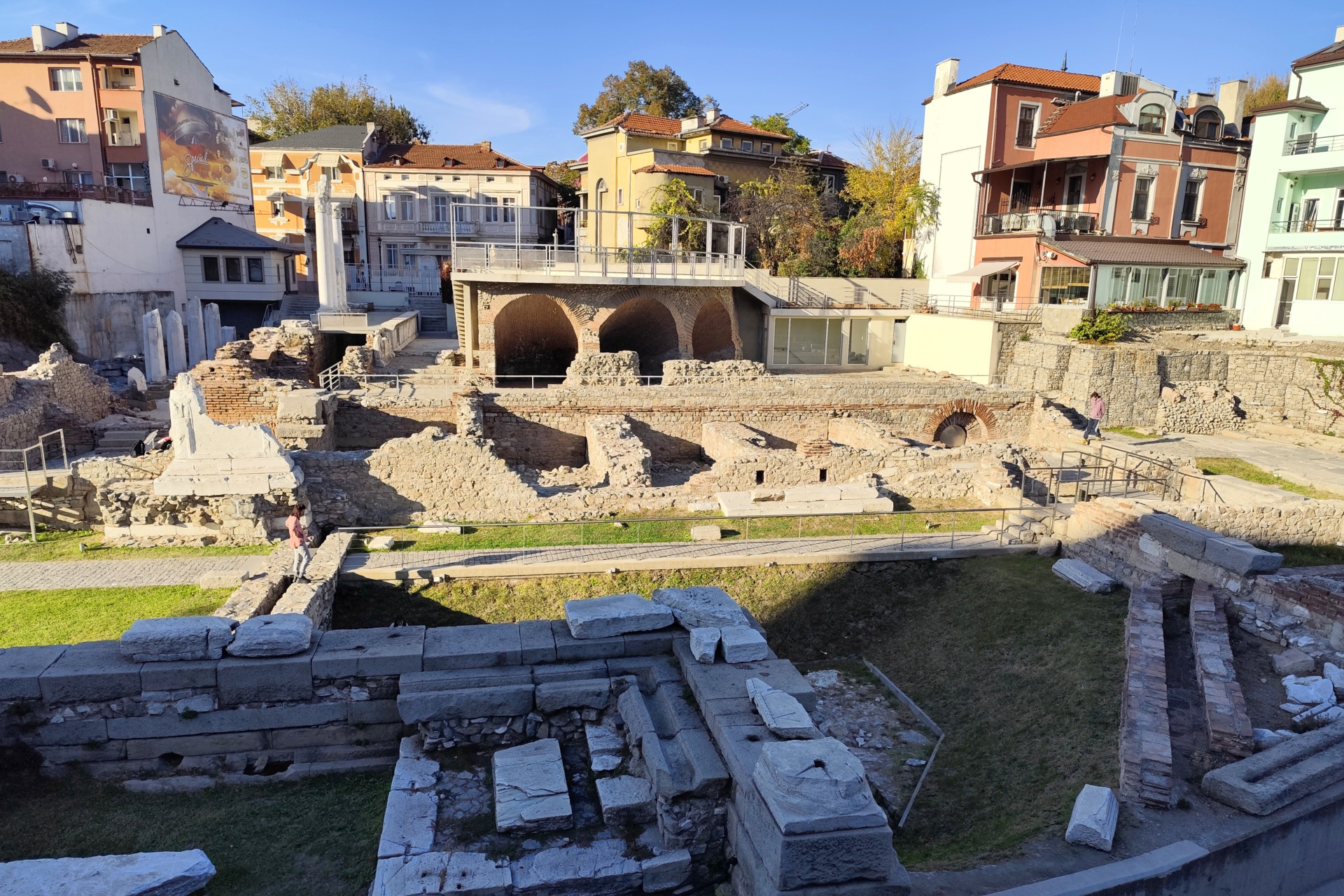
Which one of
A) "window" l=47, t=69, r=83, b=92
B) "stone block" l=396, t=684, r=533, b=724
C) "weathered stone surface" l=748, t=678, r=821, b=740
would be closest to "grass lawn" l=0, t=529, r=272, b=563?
"stone block" l=396, t=684, r=533, b=724

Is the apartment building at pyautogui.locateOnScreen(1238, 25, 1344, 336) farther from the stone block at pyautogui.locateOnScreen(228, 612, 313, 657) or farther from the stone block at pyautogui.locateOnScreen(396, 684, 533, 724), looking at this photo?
the stone block at pyautogui.locateOnScreen(228, 612, 313, 657)

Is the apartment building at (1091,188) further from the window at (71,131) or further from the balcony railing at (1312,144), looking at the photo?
the window at (71,131)

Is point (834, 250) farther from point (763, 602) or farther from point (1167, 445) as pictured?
point (763, 602)

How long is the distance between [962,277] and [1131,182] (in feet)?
20.4

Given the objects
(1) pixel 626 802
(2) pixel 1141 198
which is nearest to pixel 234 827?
(1) pixel 626 802

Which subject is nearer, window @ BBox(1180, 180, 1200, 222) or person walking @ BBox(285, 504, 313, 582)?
person walking @ BBox(285, 504, 313, 582)

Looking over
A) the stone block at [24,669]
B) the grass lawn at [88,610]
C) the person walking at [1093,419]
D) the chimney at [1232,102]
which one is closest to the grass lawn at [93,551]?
the grass lawn at [88,610]

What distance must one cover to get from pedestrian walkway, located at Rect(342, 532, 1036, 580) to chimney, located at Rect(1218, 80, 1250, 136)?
87.7 ft

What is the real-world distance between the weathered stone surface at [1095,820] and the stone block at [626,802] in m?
2.66

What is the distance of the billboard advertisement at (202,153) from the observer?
1307 inches

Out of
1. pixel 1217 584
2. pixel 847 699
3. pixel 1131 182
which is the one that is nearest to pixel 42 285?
pixel 847 699

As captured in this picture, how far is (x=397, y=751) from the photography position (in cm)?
629

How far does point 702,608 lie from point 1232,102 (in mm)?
33724

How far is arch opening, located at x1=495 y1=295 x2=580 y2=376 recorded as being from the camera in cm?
2580
